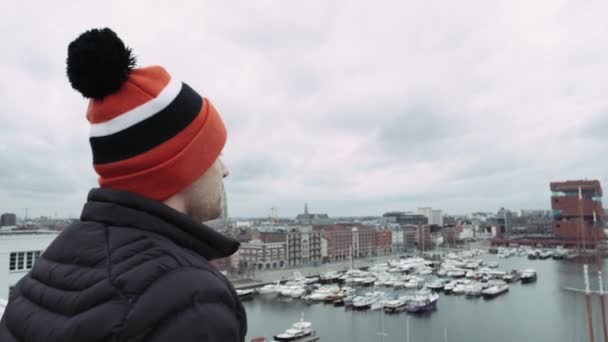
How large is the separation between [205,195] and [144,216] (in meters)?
0.09

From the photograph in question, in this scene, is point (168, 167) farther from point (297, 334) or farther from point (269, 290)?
point (269, 290)

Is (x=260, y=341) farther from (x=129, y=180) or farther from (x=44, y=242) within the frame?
(x=129, y=180)

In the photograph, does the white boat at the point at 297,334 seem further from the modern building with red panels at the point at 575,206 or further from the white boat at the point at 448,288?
the modern building with red panels at the point at 575,206

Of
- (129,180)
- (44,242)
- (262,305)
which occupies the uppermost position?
(129,180)

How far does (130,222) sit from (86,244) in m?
0.04

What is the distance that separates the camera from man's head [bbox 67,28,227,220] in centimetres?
41

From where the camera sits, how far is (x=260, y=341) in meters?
7.93

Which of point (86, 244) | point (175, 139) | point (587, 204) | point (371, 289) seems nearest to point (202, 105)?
point (175, 139)

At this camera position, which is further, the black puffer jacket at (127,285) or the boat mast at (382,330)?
the boat mast at (382,330)

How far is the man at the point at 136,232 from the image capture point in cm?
31

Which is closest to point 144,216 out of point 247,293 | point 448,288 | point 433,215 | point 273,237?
point 247,293

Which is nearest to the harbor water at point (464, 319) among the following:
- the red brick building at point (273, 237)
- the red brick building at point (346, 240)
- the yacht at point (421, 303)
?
the yacht at point (421, 303)

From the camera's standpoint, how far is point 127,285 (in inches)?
12.6

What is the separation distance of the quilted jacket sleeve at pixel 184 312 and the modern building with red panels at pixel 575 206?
2906 cm
